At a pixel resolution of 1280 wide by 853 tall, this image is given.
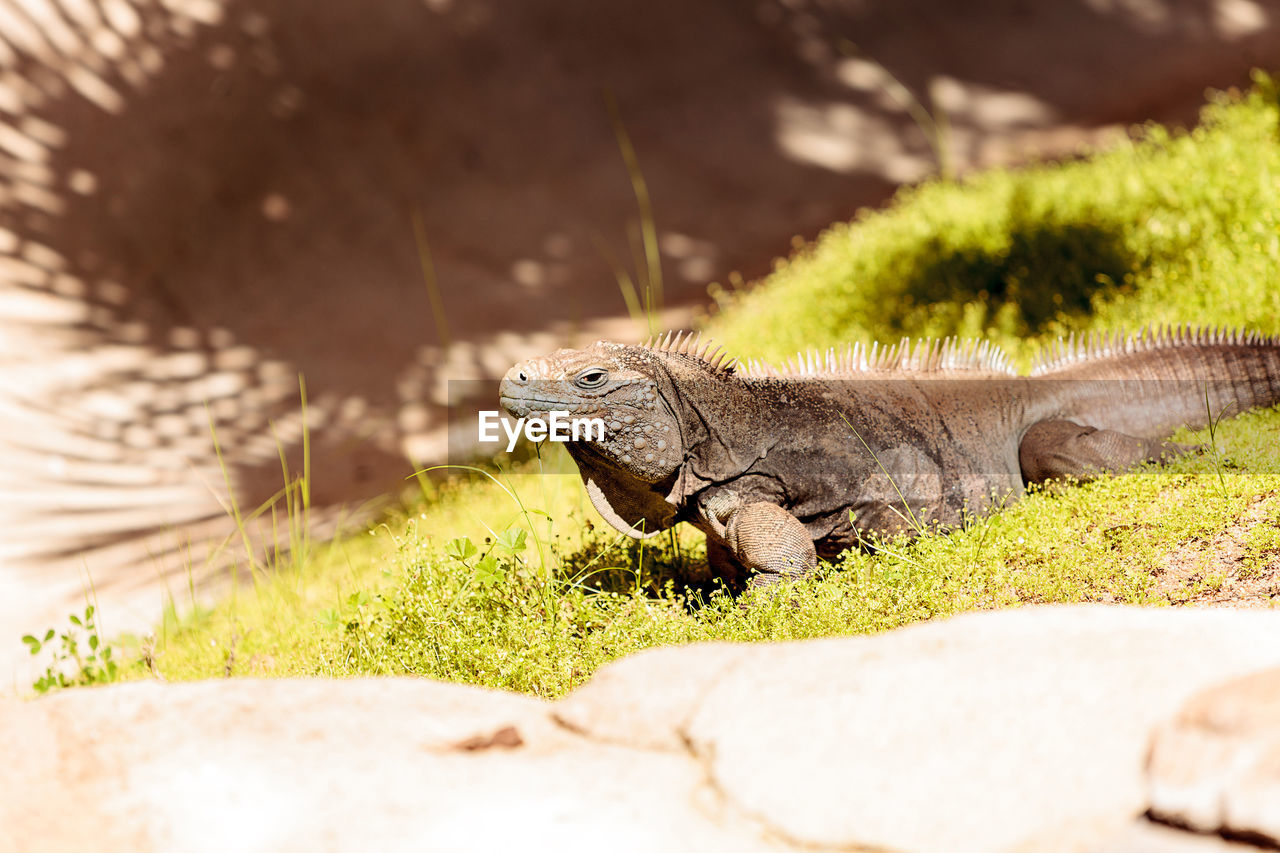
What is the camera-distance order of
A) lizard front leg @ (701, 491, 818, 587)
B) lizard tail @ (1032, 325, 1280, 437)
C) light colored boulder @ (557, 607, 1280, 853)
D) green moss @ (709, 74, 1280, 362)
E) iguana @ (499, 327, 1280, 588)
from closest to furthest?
light colored boulder @ (557, 607, 1280, 853), lizard front leg @ (701, 491, 818, 587), iguana @ (499, 327, 1280, 588), lizard tail @ (1032, 325, 1280, 437), green moss @ (709, 74, 1280, 362)

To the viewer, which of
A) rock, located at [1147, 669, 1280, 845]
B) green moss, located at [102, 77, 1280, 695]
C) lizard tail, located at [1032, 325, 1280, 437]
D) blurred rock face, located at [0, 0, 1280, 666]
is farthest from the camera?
blurred rock face, located at [0, 0, 1280, 666]

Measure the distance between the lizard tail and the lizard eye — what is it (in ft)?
7.51

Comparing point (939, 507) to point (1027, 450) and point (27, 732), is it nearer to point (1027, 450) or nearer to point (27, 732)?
point (1027, 450)

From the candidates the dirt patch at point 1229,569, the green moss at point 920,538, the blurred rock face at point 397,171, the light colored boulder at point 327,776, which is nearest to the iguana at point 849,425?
the green moss at point 920,538

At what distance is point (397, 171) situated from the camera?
13305 millimetres

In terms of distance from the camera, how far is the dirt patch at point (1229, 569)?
3900 millimetres

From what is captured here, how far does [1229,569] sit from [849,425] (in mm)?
1613

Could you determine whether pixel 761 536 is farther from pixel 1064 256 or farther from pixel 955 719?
pixel 1064 256

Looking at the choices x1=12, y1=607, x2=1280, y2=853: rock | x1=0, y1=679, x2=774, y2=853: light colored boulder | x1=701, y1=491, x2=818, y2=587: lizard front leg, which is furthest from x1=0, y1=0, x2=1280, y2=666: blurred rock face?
x1=12, y1=607, x2=1280, y2=853: rock

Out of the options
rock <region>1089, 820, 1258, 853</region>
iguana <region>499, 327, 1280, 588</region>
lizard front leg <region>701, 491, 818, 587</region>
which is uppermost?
iguana <region>499, 327, 1280, 588</region>

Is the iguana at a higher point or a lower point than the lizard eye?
lower

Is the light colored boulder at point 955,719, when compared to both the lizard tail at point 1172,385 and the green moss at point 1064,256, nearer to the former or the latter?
the lizard tail at point 1172,385

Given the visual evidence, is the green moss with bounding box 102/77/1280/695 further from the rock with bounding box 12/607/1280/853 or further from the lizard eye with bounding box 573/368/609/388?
the rock with bounding box 12/607/1280/853

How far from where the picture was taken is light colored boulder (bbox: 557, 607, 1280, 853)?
2441 mm
